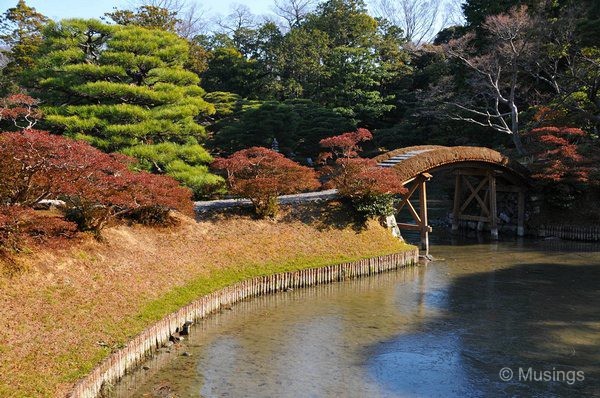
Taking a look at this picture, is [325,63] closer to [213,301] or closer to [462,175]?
[462,175]

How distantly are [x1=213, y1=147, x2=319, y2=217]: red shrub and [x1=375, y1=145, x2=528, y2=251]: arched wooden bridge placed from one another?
Answer: 467cm

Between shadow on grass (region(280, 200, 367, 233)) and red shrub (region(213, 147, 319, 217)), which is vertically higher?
red shrub (region(213, 147, 319, 217))

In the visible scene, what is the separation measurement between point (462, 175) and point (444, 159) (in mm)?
5484

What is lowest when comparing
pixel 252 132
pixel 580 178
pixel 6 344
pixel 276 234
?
pixel 6 344

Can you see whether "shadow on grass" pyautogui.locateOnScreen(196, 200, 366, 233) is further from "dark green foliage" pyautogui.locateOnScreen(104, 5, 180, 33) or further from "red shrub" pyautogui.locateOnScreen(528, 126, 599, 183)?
"dark green foliage" pyautogui.locateOnScreen(104, 5, 180, 33)

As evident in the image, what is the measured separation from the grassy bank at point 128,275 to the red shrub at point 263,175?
0.90 m

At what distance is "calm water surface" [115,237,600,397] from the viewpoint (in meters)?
11.4

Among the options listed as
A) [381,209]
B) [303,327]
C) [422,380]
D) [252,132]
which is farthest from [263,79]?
[422,380]

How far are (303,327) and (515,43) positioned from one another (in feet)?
90.3

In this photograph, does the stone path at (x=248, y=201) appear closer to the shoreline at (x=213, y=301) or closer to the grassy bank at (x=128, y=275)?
the grassy bank at (x=128, y=275)

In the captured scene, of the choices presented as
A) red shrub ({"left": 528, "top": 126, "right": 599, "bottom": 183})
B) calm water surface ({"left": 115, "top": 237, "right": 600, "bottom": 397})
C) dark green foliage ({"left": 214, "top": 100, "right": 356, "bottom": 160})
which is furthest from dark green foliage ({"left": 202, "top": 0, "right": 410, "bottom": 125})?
calm water surface ({"left": 115, "top": 237, "right": 600, "bottom": 397})

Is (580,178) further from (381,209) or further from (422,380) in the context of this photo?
(422,380)

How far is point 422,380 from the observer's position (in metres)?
11.7

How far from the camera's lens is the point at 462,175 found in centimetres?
2995
